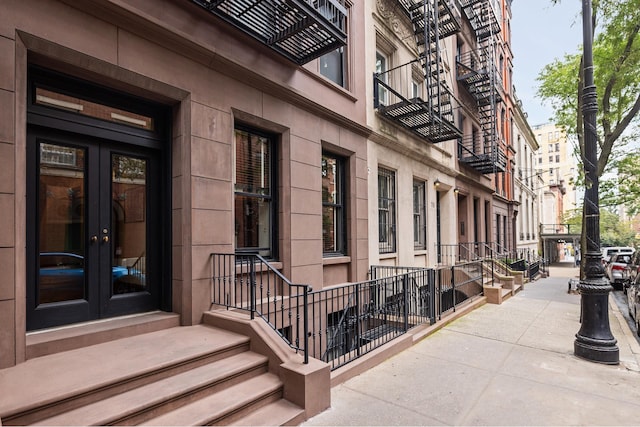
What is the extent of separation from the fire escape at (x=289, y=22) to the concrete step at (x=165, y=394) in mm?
4850

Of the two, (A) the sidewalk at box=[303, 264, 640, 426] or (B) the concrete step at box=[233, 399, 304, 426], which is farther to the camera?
(A) the sidewalk at box=[303, 264, 640, 426]

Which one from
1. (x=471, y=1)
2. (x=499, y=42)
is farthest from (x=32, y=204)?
(x=499, y=42)

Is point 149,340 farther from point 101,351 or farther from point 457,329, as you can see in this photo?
point 457,329

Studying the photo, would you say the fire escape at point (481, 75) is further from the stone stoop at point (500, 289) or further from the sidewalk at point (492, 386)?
the sidewalk at point (492, 386)

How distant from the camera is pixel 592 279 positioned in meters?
5.95

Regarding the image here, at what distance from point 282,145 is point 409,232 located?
5.71 m

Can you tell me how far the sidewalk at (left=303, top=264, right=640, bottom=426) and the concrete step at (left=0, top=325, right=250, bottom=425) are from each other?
1.45 m

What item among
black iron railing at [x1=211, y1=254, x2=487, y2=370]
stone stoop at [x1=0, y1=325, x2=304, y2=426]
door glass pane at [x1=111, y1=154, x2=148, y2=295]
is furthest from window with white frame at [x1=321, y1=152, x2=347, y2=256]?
stone stoop at [x1=0, y1=325, x2=304, y2=426]

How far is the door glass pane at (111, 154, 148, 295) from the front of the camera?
15.4ft

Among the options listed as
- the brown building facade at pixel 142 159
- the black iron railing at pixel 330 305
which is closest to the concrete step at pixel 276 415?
the black iron railing at pixel 330 305

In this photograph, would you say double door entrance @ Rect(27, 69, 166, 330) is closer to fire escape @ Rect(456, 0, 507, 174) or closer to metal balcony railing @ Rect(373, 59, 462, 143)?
metal balcony railing @ Rect(373, 59, 462, 143)

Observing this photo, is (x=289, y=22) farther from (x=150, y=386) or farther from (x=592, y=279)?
(x=592, y=279)

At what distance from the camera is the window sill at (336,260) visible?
7477mm

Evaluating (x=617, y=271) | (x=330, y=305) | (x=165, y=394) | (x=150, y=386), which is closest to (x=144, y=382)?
(x=150, y=386)
